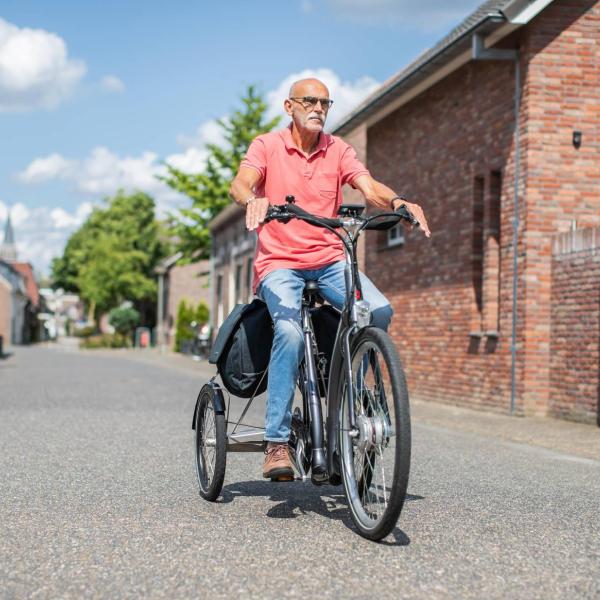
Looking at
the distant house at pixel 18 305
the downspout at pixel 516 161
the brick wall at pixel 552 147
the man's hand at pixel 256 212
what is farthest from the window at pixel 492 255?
the distant house at pixel 18 305

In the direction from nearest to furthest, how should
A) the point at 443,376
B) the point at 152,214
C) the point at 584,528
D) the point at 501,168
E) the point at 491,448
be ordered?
the point at 584,528, the point at 491,448, the point at 501,168, the point at 443,376, the point at 152,214

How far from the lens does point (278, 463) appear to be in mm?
4438

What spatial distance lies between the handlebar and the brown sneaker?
1015mm

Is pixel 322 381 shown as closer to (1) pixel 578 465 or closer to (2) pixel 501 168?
(1) pixel 578 465

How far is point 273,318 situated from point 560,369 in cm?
804

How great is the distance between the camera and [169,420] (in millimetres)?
10289

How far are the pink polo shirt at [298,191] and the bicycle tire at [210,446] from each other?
0.69 metres

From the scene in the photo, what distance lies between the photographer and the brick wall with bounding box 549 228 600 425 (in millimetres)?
11172

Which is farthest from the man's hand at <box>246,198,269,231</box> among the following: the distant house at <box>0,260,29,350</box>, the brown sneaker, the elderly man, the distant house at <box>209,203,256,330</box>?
the distant house at <box>0,260,29,350</box>

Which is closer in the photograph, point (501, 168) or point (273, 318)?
point (273, 318)

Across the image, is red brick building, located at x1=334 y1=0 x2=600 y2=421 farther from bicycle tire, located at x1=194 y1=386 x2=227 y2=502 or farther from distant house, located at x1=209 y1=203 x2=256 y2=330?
distant house, located at x1=209 y1=203 x2=256 y2=330

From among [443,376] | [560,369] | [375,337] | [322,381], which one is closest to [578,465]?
[322,381]

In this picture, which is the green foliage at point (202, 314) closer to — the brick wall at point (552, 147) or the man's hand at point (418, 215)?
the brick wall at point (552, 147)

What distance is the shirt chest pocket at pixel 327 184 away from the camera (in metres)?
4.75
